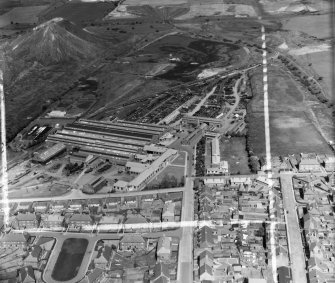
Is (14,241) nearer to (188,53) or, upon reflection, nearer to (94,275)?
(94,275)

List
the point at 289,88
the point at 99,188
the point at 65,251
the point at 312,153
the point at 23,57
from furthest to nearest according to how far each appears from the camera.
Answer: the point at 23,57
the point at 289,88
the point at 312,153
the point at 99,188
the point at 65,251

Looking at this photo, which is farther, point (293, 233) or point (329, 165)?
point (329, 165)

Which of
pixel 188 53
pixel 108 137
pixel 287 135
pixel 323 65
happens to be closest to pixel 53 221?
pixel 108 137

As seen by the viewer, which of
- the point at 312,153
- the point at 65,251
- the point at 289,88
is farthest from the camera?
the point at 289,88

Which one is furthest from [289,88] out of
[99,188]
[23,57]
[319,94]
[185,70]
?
[23,57]

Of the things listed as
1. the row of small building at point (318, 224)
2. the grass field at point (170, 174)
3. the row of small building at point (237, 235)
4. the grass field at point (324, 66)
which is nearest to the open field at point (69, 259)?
the row of small building at point (237, 235)

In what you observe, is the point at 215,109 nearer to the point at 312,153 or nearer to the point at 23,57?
the point at 312,153

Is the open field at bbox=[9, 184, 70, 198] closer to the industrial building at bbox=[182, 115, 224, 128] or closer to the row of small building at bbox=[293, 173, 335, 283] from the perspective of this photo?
the industrial building at bbox=[182, 115, 224, 128]
